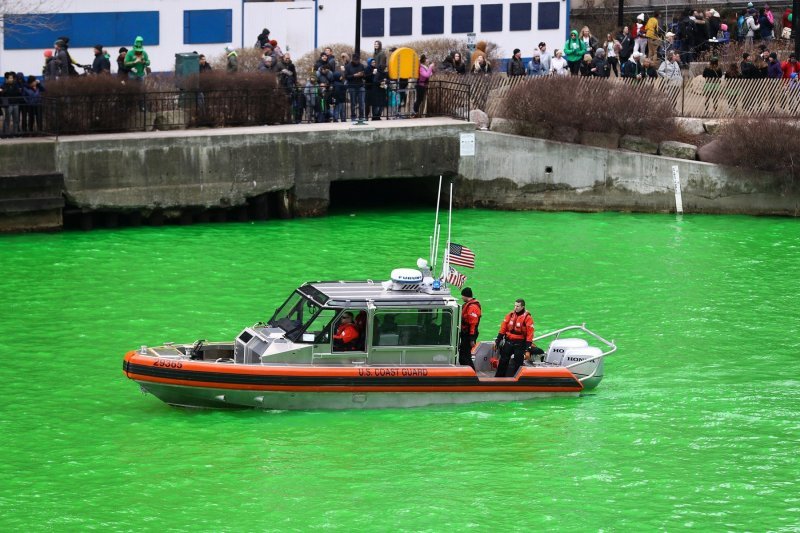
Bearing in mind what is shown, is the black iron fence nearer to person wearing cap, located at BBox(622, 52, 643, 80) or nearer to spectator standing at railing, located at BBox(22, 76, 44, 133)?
spectator standing at railing, located at BBox(22, 76, 44, 133)

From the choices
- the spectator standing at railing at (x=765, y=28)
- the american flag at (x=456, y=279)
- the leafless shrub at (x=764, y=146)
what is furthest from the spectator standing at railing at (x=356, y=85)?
the american flag at (x=456, y=279)

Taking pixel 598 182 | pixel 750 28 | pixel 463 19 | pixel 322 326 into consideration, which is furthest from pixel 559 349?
pixel 463 19

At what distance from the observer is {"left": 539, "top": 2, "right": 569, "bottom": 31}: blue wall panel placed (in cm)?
4672

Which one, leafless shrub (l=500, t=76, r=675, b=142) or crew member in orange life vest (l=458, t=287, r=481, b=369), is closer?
crew member in orange life vest (l=458, t=287, r=481, b=369)

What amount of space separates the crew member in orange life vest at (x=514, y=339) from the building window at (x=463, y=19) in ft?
93.1

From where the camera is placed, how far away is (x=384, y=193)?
3653cm

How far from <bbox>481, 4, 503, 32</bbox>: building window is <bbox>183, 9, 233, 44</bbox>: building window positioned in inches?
335

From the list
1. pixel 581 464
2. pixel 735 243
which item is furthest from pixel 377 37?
pixel 581 464

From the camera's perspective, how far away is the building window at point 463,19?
151 feet

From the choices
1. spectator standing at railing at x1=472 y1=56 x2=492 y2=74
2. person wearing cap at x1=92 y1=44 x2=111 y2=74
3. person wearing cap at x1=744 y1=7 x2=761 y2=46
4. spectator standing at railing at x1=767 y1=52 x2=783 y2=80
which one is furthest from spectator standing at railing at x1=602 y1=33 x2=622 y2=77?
person wearing cap at x1=92 y1=44 x2=111 y2=74

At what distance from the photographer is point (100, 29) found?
41.9 m

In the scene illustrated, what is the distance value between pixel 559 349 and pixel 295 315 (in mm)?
3731

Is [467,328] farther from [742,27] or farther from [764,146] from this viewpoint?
[742,27]

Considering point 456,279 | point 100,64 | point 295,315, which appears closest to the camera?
point 295,315
